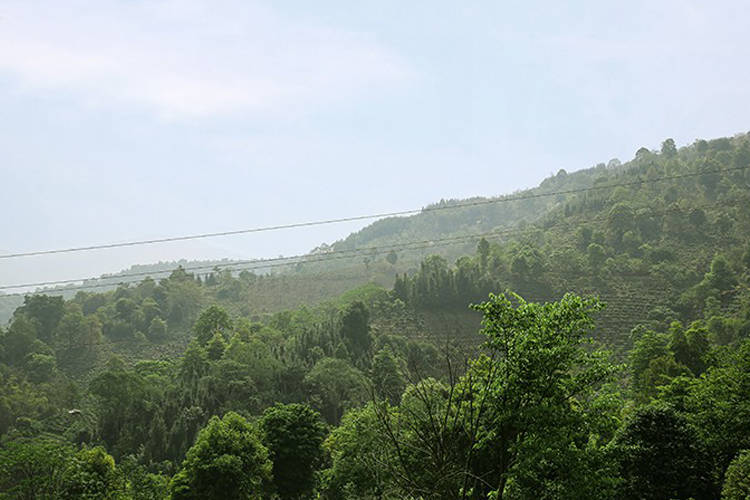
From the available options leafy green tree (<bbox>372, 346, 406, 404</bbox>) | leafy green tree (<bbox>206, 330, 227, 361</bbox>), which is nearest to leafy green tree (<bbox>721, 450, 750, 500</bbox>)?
leafy green tree (<bbox>372, 346, 406, 404</bbox>)

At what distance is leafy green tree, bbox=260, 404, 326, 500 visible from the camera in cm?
2277

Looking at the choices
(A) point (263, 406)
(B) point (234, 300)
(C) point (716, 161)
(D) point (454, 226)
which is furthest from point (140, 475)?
(D) point (454, 226)

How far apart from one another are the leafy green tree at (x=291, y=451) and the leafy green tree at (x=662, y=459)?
1289 centimetres

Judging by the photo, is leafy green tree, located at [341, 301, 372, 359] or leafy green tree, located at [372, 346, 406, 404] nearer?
leafy green tree, located at [372, 346, 406, 404]

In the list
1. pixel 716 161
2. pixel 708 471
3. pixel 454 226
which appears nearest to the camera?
pixel 708 471

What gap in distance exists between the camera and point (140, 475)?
22.7m

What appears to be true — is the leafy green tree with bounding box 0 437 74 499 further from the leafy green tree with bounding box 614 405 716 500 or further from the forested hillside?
the leafy green tree with bounding box 614 405 716 500

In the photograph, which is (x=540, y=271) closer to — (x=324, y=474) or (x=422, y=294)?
(x=422, y=294)

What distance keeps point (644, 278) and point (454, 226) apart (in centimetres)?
10068

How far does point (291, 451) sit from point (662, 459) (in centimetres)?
1407

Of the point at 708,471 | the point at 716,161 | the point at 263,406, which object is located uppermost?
the point at 716,161

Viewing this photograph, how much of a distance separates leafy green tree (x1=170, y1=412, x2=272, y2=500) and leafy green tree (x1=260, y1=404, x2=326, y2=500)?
1.31 m

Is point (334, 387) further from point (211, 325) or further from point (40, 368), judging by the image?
point (40, 368)

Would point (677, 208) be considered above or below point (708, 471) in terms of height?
above
